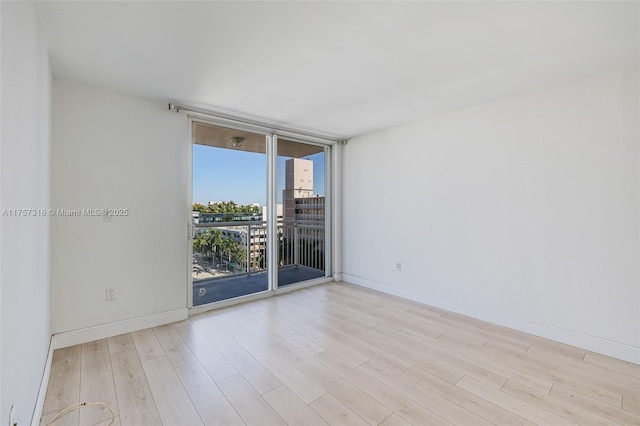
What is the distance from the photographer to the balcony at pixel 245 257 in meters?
3.85

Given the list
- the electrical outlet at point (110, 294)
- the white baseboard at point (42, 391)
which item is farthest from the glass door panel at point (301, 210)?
the white baseboard at point (42, 391)

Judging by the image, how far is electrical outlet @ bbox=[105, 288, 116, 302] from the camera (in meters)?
2.68

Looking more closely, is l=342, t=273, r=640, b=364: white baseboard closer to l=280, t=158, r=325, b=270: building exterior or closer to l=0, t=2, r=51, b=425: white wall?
l=280, t=158, r=325, b=270: building exterior

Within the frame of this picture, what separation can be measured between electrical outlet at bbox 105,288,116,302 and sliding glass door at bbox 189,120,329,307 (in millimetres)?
714

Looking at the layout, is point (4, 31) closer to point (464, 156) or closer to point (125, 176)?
point (125, 176)

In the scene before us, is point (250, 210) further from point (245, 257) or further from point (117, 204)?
point (117, 204)

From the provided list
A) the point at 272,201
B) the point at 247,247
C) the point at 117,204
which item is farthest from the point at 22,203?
the point at 247,247

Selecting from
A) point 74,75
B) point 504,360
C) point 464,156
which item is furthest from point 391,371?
point 74,75

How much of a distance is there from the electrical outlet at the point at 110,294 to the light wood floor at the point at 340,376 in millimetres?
370

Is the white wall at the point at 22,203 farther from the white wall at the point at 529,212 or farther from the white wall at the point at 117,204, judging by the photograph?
the white wall at the point at 529,212

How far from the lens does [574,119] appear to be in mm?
2498

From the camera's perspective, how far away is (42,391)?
1781mm

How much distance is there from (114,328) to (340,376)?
2204 mm

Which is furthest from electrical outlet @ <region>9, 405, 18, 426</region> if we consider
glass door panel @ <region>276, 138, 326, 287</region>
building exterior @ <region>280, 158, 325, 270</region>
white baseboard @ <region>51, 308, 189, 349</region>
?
building exterior @ <region>280, 158, 325, 270</region>
